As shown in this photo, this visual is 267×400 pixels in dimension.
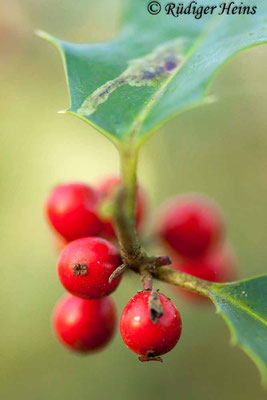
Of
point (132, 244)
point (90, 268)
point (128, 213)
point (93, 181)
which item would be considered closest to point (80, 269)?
point (90, 268)

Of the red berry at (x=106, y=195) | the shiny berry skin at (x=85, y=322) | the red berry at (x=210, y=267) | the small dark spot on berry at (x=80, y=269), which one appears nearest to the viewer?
the small dark spot on berry at (x=80, y=269)

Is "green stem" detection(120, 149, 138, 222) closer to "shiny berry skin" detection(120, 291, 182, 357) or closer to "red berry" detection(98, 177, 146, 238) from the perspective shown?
"shiny berry skin" detection(120, 291, 182, 357)

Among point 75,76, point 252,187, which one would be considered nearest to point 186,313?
point 252,187

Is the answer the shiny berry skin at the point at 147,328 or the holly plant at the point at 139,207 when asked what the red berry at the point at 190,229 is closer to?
the holly plant at the point at 139,207

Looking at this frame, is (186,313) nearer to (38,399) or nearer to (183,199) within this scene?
(38,399)

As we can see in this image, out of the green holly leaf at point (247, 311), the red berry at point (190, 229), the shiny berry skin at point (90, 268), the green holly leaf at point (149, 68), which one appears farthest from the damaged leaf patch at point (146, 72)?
the red berry at point (190, 229)

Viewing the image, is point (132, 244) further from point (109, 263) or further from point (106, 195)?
point (106, 195)
